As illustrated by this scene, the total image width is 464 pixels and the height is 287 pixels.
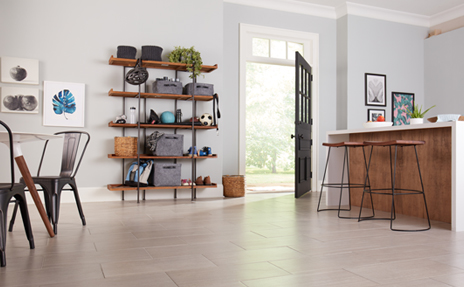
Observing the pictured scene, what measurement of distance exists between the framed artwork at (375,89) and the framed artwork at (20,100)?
5044mm

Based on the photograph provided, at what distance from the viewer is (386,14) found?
7.02m

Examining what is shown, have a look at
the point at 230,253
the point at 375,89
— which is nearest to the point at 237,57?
the point at 375,89

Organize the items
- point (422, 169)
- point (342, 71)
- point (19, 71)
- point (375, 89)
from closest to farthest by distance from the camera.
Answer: point (422, 169) → point (19, 71) → point (342, 71) → point (375, 89)

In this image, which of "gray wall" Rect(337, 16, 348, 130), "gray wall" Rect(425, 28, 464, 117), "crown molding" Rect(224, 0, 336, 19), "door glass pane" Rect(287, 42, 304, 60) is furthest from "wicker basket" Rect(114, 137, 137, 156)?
"gray wall" Rect(425, 28, 464, 117)

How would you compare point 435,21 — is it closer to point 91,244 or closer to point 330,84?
point 330,84

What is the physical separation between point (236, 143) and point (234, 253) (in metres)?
3.83

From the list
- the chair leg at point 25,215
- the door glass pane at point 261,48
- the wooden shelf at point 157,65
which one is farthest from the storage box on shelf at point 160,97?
the chair leg at point 25,215

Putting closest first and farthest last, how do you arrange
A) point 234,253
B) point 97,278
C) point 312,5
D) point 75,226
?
point 97,278
point 234,253
point 75,226
point 312,5

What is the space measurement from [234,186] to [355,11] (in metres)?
3.61

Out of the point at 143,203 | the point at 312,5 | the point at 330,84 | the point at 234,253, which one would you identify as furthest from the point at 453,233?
the point at 312,5

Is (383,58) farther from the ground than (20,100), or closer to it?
farther from the ground

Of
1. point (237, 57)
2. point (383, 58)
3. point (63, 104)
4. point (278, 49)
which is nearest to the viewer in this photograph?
point (63, 104)

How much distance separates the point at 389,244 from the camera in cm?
274

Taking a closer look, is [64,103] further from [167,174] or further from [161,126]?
[167,174]
